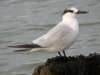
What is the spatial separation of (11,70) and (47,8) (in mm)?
4974

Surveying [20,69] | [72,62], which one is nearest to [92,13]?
[20,69]

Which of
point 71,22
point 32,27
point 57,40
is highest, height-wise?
point 32,27

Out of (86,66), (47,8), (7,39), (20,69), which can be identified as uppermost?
(47,8)

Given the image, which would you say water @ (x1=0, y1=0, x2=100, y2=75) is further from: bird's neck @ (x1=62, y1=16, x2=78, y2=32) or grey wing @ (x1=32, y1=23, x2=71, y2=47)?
grey wing @ (x1=32, y1=23, x2=71, y2=47)

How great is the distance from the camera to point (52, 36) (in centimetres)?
826

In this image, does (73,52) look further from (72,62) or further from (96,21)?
(72,62)

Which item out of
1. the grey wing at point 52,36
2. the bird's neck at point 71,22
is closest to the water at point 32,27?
the bird's neck at point 71,22

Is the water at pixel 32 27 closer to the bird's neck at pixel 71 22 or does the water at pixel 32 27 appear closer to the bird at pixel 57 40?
the bird's neck at pixel 71 22

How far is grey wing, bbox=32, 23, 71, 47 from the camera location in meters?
8.13

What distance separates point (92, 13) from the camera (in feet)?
50.5

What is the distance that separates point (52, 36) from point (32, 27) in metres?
6.52

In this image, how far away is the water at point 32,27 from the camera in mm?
12234

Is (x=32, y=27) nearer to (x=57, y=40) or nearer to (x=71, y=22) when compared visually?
(x=71, y=22)

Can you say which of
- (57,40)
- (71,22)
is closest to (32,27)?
(71,22)
